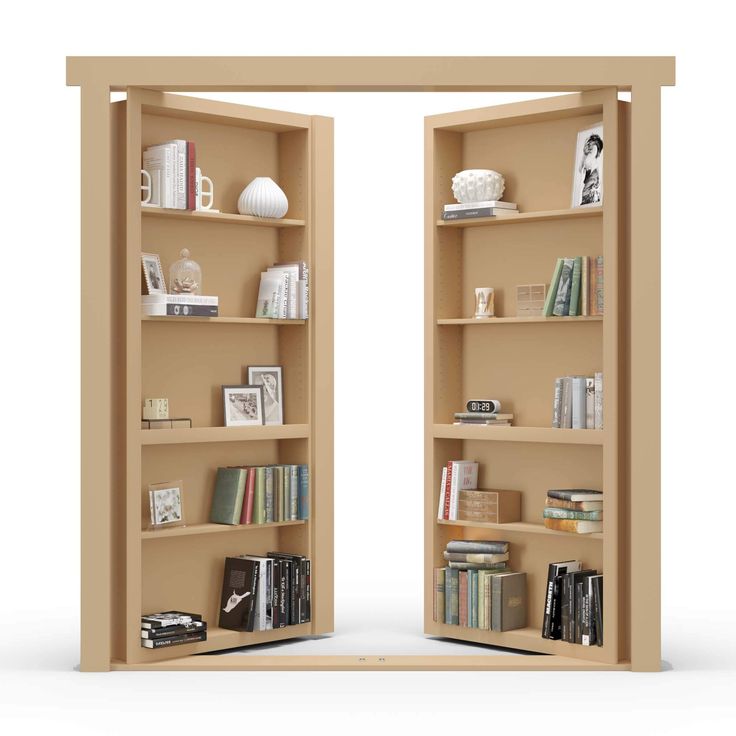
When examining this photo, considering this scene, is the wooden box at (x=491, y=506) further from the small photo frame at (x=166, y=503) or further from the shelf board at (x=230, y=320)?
the small photo frame at (x=166, y=503)

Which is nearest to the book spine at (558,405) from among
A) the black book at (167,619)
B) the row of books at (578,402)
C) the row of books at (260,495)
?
the row of books at (578,402)

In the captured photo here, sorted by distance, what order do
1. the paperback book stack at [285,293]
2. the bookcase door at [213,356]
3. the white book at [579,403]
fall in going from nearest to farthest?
the bookcase door at [213,356], the white book at [579,403], the paperback book stack at [285,293]

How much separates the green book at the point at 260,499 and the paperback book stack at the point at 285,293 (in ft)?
2.65

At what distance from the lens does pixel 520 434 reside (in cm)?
720

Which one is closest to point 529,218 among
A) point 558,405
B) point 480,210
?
point 480,210

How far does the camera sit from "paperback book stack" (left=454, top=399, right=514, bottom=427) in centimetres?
738

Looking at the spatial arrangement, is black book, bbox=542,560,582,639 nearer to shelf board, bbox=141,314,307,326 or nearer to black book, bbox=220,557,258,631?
black book, bbox=220,557,258,631

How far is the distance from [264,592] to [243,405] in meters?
0.95

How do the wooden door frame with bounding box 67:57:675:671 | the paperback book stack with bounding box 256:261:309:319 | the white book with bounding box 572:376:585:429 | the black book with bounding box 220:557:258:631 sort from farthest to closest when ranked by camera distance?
the paperback book stack with bounding box 256:261:309:319 → the black book with bounding box 220:557:258:631 → the white book with bounding box 572:376:585:429 → the wooden door frame with bounding box 67:57:675:671

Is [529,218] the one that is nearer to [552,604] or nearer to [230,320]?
[230,320]

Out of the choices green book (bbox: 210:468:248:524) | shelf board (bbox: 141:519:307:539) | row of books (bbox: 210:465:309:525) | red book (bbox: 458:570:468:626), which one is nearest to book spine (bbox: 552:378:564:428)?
red book (bbox: 458:570:468:626)

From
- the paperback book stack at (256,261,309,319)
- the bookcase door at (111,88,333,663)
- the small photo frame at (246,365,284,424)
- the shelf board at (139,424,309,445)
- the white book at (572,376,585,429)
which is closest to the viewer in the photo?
the bookcase door at (111,88,333,663)

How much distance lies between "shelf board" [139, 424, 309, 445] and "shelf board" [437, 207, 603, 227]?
4.33ft

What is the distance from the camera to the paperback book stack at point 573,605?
6.89m
